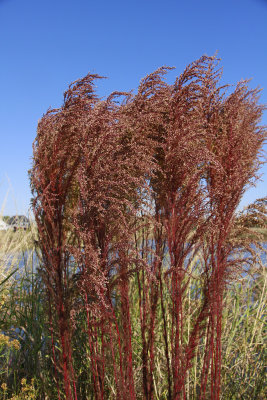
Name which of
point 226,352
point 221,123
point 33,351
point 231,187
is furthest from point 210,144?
point 33,351

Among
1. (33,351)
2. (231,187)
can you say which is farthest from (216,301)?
(33,351)

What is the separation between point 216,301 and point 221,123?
1.18 meters

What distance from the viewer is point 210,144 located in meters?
2.51

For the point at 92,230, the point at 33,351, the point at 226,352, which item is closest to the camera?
the point at 92,230

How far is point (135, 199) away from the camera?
2.27 meters

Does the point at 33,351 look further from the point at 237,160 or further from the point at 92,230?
the point at 237,160

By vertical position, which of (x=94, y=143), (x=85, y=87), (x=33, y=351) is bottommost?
(x=33, y=351)

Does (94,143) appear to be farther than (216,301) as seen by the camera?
No

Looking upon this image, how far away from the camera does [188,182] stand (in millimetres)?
2180

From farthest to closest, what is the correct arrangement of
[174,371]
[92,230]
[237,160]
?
[237,160] → [174,371] → [92,230]

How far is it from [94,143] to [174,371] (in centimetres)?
144

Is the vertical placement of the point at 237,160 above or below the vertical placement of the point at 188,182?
above

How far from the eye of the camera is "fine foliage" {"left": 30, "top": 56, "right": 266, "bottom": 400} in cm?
211

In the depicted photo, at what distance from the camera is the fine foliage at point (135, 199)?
2111 mm
